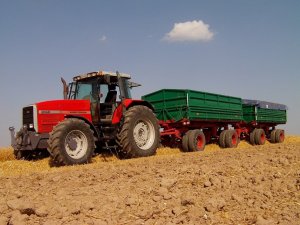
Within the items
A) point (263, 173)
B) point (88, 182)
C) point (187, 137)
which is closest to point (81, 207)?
point (88, 182)

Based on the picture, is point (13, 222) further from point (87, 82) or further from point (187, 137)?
point (187, 137)

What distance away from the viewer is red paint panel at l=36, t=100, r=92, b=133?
9.34 meters

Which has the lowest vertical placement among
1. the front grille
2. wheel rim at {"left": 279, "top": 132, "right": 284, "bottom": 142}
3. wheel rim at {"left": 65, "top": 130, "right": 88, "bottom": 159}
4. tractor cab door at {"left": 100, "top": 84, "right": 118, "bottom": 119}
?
wheel rim at {"left": 279, "top": 132, "right": 284, "bottom": 142}

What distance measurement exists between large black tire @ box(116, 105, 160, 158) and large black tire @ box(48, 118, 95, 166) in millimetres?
1004

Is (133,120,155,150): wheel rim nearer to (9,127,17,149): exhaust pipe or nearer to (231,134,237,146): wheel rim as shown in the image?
(9,127,17,149): exhaust pipe

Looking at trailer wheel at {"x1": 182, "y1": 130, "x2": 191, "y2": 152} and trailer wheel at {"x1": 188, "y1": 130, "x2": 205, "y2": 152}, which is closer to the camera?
trailer wheel at {"x1": 188, "y1": 130, "x2": 205, "y2": 152}

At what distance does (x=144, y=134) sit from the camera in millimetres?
10883

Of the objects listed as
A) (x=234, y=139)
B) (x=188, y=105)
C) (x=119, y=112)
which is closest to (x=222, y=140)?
(x=234, y=139)

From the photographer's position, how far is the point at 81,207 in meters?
4.00

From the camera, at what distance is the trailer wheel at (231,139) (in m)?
14.8

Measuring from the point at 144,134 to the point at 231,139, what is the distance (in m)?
5.11

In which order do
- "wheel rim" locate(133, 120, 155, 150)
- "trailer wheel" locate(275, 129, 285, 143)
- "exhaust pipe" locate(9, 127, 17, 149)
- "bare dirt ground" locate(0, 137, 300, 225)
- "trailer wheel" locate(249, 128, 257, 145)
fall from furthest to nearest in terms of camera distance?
"trailer wheel" locate(275, 129, 285, 143)
"trailer wheel" locate(249, 128, 257, 145)
"wheel rim" locate(133, 120, 155, 150)
"exhaust pipe" locate(9, 127, 17, 149)
"bare dirt ground" locate(0, 137, 300, 225)

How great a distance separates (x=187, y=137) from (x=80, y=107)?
13.9 ft

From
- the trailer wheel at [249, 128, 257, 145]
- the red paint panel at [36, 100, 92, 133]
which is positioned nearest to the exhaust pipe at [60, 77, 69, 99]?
the red paint panel at [36, 100, 92, 133]
